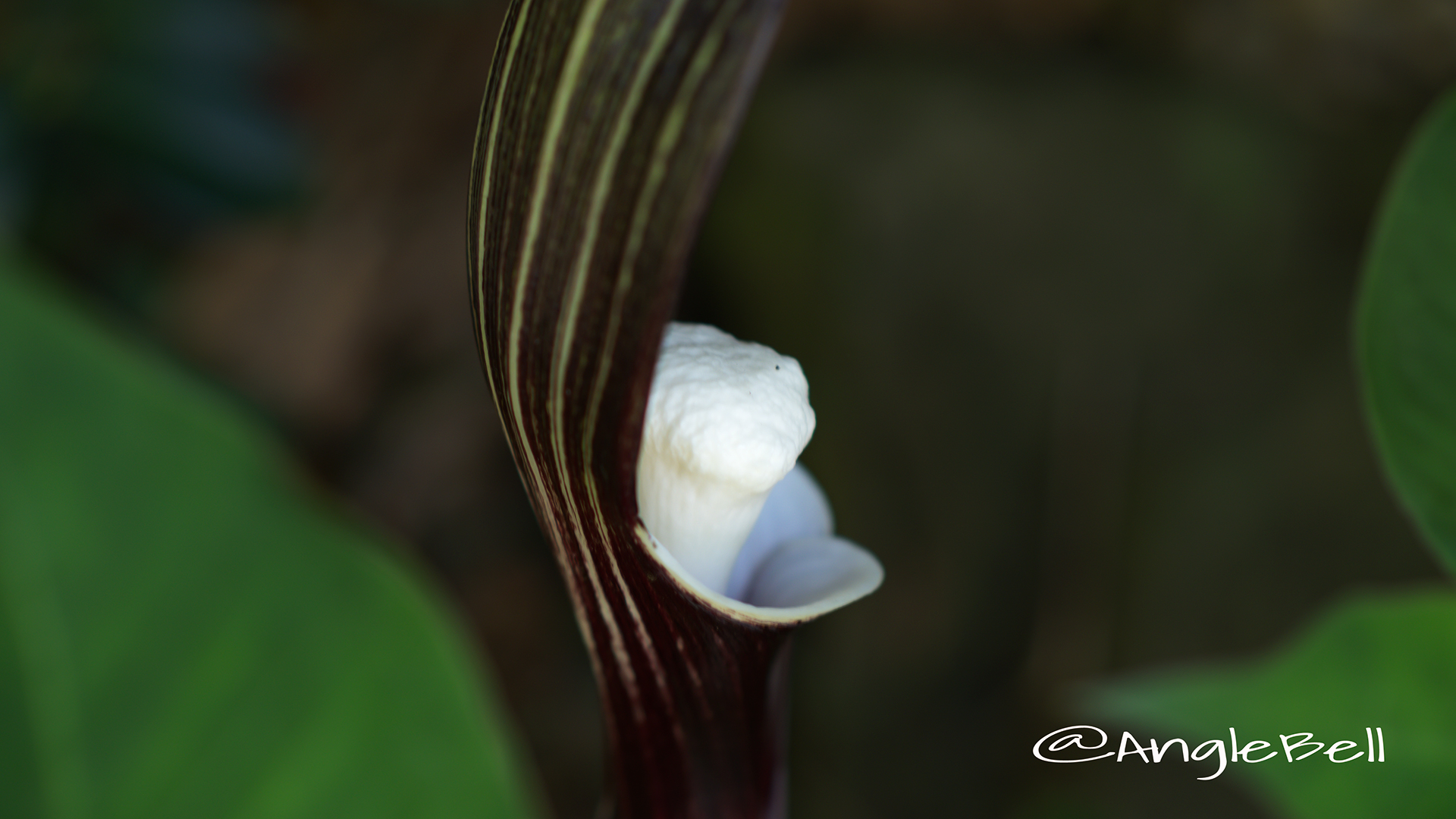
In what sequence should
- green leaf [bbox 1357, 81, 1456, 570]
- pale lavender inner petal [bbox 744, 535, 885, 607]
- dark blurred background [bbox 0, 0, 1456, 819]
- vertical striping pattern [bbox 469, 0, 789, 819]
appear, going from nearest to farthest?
vertical striping pattern [bbox 469, 0, 789, 819] → pale lavender inner petal [bbox 744, 535, 885, 607] → green leaf [bbox 1357, 81, 1456, 570] → dark blurred background [bbox 0, 0, 1456, 819]

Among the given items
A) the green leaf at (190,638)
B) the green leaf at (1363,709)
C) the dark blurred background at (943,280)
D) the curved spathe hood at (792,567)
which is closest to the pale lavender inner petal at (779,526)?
the curved spathe hood at (792,567)

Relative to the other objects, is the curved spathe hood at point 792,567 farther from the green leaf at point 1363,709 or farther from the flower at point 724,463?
the green leaf at point 1363,709

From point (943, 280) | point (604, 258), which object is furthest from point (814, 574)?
point (943, 280)

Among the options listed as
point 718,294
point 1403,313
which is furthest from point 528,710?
point 1403,313

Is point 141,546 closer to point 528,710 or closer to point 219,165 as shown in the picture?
point 219,165

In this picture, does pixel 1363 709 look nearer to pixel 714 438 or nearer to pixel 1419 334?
pixel 1419 334

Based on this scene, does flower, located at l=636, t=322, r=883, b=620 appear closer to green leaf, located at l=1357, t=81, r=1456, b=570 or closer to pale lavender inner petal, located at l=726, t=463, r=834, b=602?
pale lavender inner petal, located at l=726, t=463, r=834, b=602

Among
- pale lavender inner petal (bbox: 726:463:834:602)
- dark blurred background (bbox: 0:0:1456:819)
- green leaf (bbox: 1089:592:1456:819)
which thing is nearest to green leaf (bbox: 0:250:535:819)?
pale lavender inner petal (bbox: 726:463:834:602)
